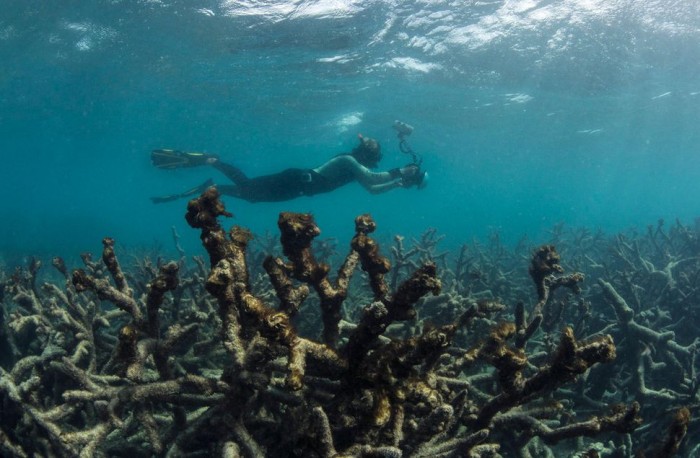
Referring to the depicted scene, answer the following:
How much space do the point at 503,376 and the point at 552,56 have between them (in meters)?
22.4

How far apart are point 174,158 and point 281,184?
320 centimetres

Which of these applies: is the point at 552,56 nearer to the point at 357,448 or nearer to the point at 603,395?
the point at 603,395

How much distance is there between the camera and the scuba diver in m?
9.66

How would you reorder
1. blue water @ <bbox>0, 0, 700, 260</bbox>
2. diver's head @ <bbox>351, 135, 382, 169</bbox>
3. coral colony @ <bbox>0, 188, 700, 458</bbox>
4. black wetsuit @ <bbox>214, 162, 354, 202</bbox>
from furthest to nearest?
blue water @ <bbox>0, 0, 700, 260</bbox>, diver's head @ <bbox>351, 135, 382, 169</bbox>, black wetsuit @ <bbox>214, 162, 354, 202</bbox>, coral colony @ <bbox>0, 188, 700, 458</bbox>

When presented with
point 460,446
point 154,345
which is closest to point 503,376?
point 460,446

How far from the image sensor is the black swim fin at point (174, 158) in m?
11.1

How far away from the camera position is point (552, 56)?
20891 millimetres

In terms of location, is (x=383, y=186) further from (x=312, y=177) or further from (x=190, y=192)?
(x=190, y=192)

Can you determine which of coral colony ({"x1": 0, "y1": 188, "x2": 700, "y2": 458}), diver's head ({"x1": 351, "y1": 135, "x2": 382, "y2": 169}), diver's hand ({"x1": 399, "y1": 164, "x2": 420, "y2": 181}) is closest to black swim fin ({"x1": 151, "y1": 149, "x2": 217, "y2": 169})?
diver's head ({"x1": 351, "y1": 135, "x2": 382, "y2": 169})

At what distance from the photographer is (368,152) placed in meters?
10.8

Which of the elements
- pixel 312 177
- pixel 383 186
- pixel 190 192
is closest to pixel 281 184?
pixel 312 177

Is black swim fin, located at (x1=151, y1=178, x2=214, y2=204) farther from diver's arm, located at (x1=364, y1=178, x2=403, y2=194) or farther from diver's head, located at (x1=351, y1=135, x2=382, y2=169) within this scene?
diver's arm, located at (x1=364, y1=178, x2=403, y2=194)

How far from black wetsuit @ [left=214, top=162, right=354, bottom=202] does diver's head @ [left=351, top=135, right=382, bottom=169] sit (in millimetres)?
673

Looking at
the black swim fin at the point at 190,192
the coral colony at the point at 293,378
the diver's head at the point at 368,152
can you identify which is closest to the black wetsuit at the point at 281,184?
the black swim fin at the point at 190,192
